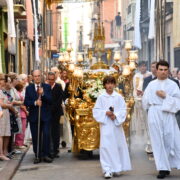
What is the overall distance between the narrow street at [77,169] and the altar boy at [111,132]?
0.21m

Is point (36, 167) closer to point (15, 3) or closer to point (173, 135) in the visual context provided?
point (173, 135)

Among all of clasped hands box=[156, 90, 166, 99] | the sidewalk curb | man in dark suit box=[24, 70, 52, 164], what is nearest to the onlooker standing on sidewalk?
the sidewalk curb

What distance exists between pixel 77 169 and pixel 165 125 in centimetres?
194

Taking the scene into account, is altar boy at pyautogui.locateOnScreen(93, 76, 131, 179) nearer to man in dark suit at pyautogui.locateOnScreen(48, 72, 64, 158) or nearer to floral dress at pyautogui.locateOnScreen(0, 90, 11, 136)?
floral dress at pyautogui.locateOnScreen(0, 90, 11, 136)

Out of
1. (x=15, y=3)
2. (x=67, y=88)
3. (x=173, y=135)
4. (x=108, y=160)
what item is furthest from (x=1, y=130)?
(x=15, y=3)

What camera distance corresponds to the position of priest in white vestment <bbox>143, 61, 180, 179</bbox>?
1127 centimetres

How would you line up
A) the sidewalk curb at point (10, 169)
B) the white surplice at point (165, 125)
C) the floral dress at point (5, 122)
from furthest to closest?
the floral dress at point (5, 122) → the sidewalk curb at point (10, 169) → the white surplice at point (165, 125)

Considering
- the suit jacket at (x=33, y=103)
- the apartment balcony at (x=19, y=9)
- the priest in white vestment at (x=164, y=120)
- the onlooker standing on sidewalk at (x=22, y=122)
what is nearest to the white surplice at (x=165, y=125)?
the priest in white vestment at (x=164, y=120)

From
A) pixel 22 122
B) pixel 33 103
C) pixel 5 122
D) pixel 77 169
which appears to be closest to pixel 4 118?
pixel 5 122

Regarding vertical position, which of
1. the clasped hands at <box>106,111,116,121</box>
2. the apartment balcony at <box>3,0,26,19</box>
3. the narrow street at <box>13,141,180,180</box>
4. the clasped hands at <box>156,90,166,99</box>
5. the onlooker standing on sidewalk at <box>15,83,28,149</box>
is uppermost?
the apartment balcony at <box>3,0,26,19</box>

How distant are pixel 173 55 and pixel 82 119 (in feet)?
61.2

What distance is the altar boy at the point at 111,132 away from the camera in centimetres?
1147

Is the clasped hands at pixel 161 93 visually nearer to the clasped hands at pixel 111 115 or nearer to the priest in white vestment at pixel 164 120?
the priest in white vestment at pixel 164 120

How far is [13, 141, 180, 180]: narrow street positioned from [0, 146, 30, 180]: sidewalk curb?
0.29ft
